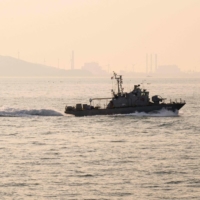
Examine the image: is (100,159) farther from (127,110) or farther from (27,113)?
(27,113)

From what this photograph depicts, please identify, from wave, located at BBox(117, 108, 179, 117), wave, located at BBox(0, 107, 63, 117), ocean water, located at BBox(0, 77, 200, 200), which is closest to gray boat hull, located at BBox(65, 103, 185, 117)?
wave, located at BBox(117, 108, 179, 117)

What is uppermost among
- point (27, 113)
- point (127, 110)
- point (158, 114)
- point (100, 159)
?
point (127, 110)

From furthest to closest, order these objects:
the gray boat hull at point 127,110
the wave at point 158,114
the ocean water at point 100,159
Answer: the wave at point 158,114
the gray boat hull at point 127,110
the ocean water at point 100,159

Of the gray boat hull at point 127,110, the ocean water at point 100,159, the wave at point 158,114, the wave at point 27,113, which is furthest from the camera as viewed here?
the wave at point 27,113

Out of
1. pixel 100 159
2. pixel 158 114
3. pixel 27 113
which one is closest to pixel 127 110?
pixel 158 114

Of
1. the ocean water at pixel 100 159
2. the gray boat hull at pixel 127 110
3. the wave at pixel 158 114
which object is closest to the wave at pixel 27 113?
the gray boat hull at pixel 127 110

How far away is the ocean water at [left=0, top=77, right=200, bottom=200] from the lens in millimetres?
45031

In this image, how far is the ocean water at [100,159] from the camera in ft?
148

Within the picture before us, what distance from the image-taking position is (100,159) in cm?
5678

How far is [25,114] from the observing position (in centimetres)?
10438

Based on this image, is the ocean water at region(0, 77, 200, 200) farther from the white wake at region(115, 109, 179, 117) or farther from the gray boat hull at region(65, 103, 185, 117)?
the white wake at region(115, 109, 179, 117)

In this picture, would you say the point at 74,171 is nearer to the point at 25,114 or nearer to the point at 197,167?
the point at 197,167

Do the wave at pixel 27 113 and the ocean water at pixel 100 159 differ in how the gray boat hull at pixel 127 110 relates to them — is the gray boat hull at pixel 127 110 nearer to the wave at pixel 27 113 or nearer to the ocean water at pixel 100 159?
the ocean water at pixel 100 159

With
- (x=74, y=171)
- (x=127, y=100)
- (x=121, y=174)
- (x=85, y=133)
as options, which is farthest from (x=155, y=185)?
(x=127, y=100)
